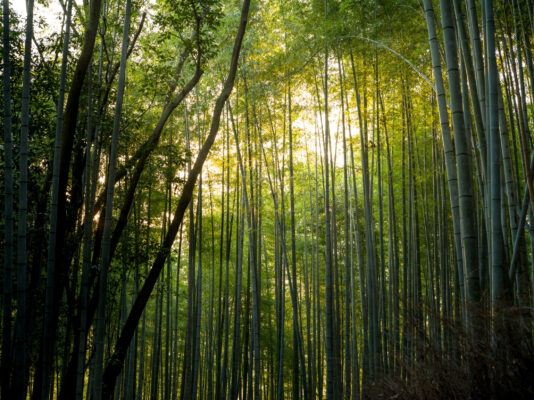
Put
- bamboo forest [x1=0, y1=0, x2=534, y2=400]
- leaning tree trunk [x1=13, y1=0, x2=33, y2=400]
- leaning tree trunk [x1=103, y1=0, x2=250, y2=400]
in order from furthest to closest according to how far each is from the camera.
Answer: leaning tree trunk [x1=103, y1=0, x2=250, y2=400] → leaning tree trunk [x1=13, y1=0, x2=33, y2=400] → bamboo forest [x1=0, y1=0, x2=534, y2=400]

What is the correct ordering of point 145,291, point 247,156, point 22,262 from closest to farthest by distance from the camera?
1. point 22,262
2. point 145,291
3. point 247,156

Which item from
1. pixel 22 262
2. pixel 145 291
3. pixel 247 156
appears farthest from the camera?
pixel 247 156

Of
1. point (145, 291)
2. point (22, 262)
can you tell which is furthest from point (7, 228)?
point (145, 291)

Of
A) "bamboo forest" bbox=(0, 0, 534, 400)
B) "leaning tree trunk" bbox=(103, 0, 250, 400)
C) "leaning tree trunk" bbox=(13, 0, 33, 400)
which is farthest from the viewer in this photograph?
"leaning tree trunk" bbox=(103, 0, 250, 400)

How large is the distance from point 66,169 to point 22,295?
0.93m

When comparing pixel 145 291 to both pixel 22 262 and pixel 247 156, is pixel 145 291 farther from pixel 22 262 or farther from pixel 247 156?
pixel 247 156

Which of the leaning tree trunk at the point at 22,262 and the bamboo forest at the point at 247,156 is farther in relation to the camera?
the leaning tree trunk at the point at 22,262

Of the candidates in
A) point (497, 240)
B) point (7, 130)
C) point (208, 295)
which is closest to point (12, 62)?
point (7, 130)

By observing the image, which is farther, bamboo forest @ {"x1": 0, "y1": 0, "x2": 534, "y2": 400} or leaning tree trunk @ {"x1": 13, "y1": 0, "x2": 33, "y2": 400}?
leaning tree trunk @ {"x1": 13, "y1": 0, "x2": 33, "y2": 400}

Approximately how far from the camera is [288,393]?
12547 millimetres

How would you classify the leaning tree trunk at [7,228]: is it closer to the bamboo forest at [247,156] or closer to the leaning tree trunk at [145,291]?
the bamboo forest at [247,156]

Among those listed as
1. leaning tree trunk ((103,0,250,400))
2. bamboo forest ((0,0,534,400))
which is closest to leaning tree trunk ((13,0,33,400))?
bamboo forest ((0,0,534,400))

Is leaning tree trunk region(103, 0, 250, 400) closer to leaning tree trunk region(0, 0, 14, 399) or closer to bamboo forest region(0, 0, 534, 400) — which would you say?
bamboo forest region(0, 0, 534, 400)

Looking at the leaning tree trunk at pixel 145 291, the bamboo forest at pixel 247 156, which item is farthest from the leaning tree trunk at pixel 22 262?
the leaning tree trunk at pixel 145 291
